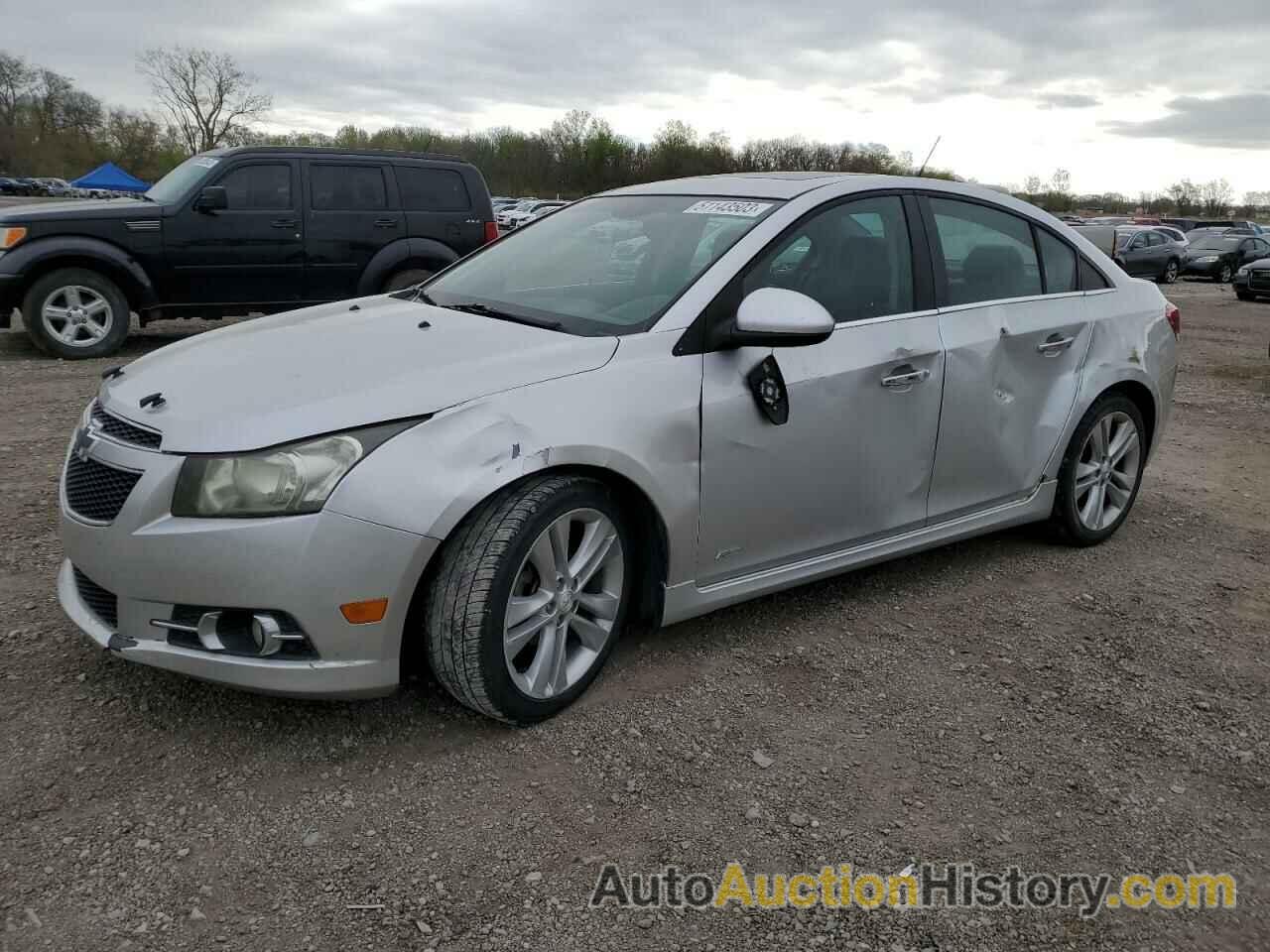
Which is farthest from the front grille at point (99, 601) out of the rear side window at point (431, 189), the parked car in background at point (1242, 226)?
the parked car in background at point (1242, 226)

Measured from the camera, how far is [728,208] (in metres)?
3.57

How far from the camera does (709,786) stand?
8.98 feet

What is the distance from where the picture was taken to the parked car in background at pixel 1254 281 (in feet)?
66.5

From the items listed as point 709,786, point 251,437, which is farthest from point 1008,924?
point 251,437

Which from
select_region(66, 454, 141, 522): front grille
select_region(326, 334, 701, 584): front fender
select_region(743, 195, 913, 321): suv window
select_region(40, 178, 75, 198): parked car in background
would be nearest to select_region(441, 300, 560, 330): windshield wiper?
select_region(326, 334, 701, 584): front fender

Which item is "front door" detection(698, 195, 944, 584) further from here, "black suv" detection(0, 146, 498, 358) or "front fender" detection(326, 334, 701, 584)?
"black suv" detection(0, 146, 498, 358)

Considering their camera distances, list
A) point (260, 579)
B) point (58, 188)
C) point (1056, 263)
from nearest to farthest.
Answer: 1. point (260, 579)
2. point (1056, 263)
3. point (58, 188)

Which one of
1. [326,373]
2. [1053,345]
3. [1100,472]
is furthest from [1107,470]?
[326,373]

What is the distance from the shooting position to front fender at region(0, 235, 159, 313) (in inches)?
328

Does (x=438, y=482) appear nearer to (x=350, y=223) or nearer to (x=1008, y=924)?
(x=1008, y=924)

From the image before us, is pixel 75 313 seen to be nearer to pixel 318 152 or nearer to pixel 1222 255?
pixel 318 152

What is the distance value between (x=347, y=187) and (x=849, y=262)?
694 centimetres

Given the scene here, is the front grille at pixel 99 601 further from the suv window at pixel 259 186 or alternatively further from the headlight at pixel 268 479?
the suv window at pixel 259 186

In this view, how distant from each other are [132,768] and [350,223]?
7.41 meters
